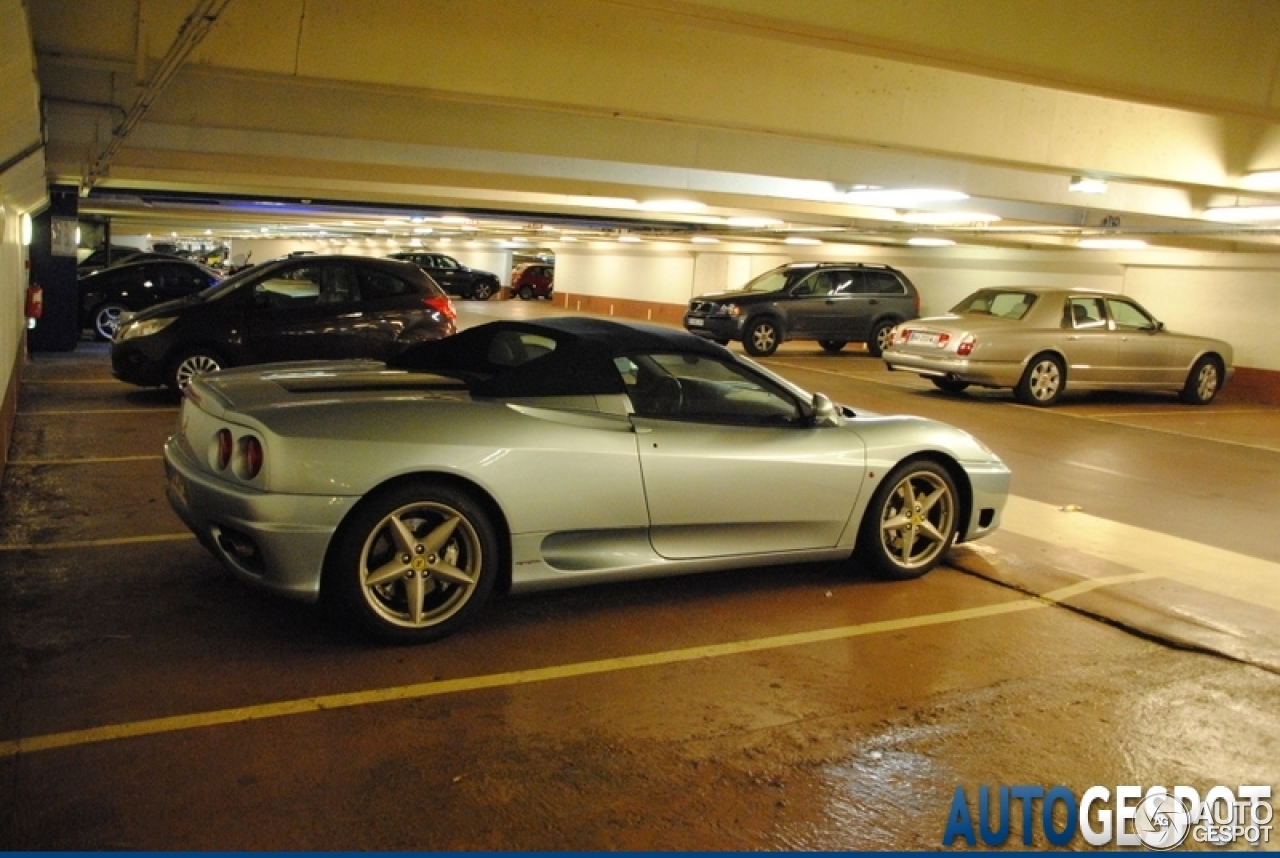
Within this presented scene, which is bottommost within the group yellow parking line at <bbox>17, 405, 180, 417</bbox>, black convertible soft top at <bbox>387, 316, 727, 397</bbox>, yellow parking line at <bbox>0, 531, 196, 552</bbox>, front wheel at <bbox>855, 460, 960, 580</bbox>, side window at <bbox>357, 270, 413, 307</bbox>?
yellow parking line at <bbox>0, 531, 196, 552</bbox>

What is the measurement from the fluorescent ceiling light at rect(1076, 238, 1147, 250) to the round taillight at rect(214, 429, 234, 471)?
16.7 m

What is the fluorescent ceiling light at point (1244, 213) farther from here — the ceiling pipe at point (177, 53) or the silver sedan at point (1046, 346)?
the ceiling pipe at point (177, 53)

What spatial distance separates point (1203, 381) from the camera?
16.3 m

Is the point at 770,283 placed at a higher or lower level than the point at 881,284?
lower

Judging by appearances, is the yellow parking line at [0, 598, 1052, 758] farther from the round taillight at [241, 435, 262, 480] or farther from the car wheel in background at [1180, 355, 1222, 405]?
the car wheel in background at [1180, 355, 1222, 405]

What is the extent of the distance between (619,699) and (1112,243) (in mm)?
17648

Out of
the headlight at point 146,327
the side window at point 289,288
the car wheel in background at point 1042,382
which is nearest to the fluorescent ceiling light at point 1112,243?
the car wheel in background at point 1042,382

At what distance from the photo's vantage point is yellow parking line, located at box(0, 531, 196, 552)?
18.8 feet

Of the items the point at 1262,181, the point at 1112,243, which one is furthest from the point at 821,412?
the point at 1112,243

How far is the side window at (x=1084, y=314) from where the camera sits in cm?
1493

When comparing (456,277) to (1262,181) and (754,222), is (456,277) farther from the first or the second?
(1262,181)

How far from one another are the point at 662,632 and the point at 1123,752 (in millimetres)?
1999

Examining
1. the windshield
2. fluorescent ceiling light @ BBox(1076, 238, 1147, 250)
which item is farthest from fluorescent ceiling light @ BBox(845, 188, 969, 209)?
the windshield

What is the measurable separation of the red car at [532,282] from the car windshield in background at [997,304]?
1124 inches
